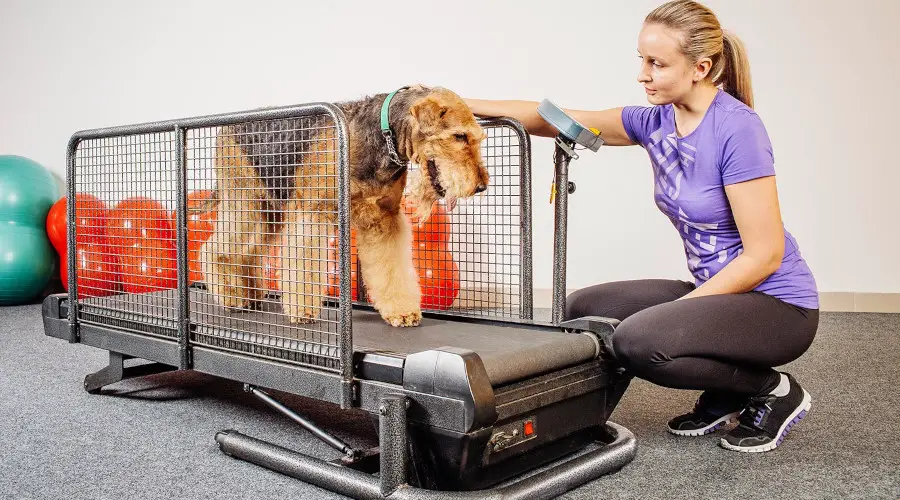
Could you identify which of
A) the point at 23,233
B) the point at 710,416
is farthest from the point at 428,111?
the point at 23,233

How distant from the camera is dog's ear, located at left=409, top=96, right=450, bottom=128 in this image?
2.01 metres

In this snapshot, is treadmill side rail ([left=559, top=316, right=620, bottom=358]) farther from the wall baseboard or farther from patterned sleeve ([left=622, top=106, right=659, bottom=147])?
the wall baseboard

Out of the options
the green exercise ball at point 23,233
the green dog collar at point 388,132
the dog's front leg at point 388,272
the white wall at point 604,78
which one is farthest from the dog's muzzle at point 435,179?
the green exercise ball at point 23,233

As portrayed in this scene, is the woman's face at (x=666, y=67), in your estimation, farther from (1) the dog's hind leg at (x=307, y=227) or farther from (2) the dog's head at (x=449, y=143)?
(1) the dog's hind leg at (x=307, y=227)

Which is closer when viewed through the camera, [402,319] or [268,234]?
[402,319]

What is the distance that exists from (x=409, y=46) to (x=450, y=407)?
12.0 ft

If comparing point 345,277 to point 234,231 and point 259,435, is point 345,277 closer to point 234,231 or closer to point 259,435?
point 259,435

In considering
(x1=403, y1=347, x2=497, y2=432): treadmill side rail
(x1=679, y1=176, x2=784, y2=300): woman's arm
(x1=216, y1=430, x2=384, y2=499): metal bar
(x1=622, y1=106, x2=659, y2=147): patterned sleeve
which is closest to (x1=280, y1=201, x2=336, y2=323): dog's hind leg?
(x1=216, y1=430, x2=384, y2=499): metal bar

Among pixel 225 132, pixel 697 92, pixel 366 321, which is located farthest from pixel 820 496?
pixel 225 132

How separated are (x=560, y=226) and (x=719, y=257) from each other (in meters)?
0.49

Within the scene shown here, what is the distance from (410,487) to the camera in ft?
5.16

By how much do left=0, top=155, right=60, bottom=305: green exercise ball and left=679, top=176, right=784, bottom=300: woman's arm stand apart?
14.3 feet

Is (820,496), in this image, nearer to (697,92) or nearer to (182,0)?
(697,92)

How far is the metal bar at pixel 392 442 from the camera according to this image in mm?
1568
